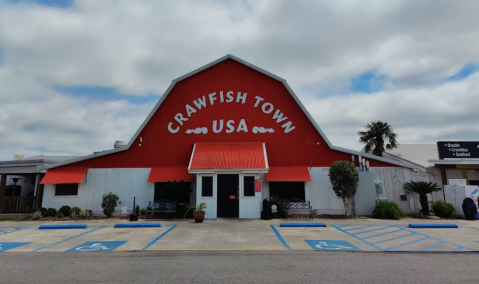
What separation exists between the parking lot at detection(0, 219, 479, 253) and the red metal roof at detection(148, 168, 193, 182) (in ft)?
11.3

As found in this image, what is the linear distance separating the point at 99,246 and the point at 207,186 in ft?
25.9

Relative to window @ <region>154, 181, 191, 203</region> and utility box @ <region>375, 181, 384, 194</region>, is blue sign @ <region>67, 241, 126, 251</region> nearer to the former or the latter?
window @ <region>154, 181, 191, 203</region>

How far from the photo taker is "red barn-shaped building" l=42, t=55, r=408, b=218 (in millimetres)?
17797

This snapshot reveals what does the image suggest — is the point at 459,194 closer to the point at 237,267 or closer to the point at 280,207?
the point at 280,207

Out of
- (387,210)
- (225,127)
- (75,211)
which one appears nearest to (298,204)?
(387,210)

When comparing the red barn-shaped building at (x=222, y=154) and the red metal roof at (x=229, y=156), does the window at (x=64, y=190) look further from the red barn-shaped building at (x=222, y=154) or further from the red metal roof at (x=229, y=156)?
the red metal roof at (x=229, y=156)

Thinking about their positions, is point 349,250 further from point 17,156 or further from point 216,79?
point 17,156

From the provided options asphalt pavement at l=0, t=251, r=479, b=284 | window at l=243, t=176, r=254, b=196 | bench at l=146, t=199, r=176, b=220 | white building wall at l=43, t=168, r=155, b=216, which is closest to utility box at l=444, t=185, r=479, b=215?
asphalt pavement at l=0, t=251, r=479, b=284

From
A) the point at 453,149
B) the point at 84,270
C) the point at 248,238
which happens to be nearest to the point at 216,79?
the point at 248,238

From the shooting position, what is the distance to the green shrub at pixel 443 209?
17297mm

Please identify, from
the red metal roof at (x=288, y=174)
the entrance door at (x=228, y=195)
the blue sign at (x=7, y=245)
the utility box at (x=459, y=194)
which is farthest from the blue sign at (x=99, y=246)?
the utility box at (x=459, y=194)

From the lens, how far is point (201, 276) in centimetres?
662

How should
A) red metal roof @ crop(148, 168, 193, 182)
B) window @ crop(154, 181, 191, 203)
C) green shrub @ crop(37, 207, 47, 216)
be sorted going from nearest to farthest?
window @ crop(154, 181, 191, 203), green shrub @ crop(37, 207, 47, 216), red metal roof @ crop(148, 168, 193, 182)

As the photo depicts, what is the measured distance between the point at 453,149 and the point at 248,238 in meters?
19.8
